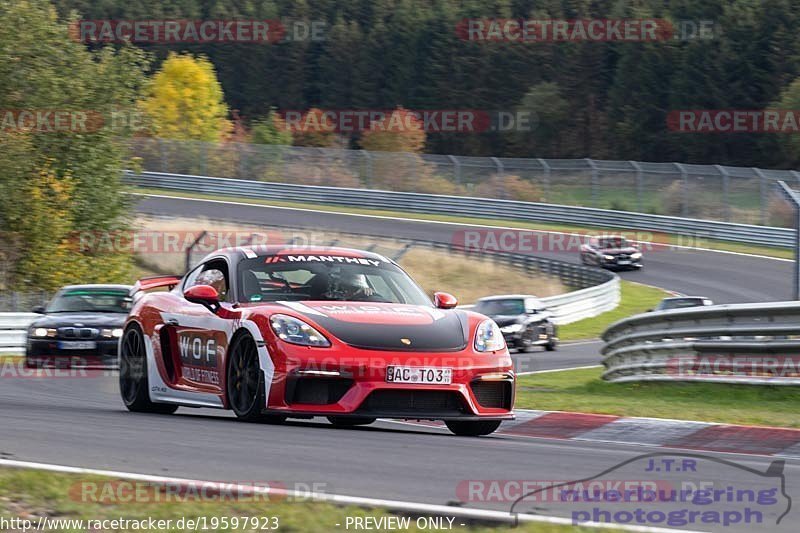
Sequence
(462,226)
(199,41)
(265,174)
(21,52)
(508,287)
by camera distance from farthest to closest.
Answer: (199,41) < (265,174) < (462,226) < (508,287) < (21,52)

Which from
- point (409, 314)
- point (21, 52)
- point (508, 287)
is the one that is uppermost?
point (21, 52)

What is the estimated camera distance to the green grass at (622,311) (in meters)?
32.1

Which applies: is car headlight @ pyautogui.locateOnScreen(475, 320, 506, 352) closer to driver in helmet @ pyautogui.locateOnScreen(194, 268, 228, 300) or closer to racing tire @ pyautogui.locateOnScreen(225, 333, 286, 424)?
racing tire @ pyautogui.locateOnScreen(225, 333, 286, 424)

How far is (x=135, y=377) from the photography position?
422 inches

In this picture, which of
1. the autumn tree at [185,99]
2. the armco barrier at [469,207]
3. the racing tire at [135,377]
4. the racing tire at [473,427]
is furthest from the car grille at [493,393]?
the autumn tree at [185,99]

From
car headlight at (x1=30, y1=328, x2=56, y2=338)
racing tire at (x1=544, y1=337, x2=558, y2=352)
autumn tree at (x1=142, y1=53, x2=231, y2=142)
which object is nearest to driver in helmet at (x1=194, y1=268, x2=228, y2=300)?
car headlight at (x1=30, y1=328, x2=56, y2=338)

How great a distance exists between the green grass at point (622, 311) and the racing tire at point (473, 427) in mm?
21355

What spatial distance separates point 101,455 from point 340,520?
2.29 meters

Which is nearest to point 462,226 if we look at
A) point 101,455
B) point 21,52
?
point 21,52

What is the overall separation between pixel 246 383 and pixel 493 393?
1663mm

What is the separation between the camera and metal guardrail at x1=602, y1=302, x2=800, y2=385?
12.5m

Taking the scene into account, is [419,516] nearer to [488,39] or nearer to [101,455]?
[101,455]

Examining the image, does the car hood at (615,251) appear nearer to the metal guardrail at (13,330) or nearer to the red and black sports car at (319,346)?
the metal guardrail at (13,330)

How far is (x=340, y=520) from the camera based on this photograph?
198 inches
